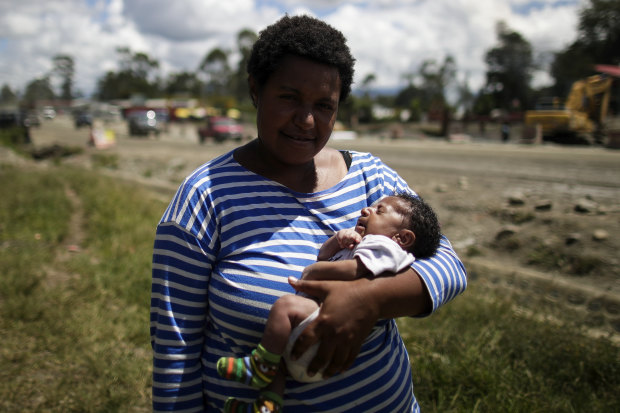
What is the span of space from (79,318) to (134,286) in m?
0.73

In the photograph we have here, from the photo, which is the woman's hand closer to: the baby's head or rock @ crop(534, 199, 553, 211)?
the baby's head

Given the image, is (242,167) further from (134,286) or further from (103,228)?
(103,228)

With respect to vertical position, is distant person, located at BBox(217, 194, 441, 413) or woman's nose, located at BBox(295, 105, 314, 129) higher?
woman's nose, located at BBox(295, 105, 314, 129)

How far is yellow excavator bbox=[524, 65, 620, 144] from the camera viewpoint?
1973 cm

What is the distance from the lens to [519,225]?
6.11 meters

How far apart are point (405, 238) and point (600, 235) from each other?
14.8 feet

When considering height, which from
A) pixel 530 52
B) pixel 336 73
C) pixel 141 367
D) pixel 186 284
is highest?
pixel 530 52

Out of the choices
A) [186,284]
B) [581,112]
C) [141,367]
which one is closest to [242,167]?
[186,284]

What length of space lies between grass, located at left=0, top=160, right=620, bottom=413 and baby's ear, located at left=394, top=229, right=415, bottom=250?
1443mm

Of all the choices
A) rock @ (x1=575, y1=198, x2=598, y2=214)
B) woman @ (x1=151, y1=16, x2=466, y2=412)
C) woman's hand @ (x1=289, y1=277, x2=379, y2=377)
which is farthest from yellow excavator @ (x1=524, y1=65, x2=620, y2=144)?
woman's hand @ (x1=289, y1=277, x2=379, y2=377)

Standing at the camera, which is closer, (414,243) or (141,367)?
(414,243)

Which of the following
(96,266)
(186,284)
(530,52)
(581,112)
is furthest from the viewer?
(530,52)

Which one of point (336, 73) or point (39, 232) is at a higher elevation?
point (336, 73)

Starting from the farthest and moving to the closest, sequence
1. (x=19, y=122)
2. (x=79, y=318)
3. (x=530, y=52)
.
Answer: (x=530, y=52), (x=19, y=122), (x=79, y=318)
